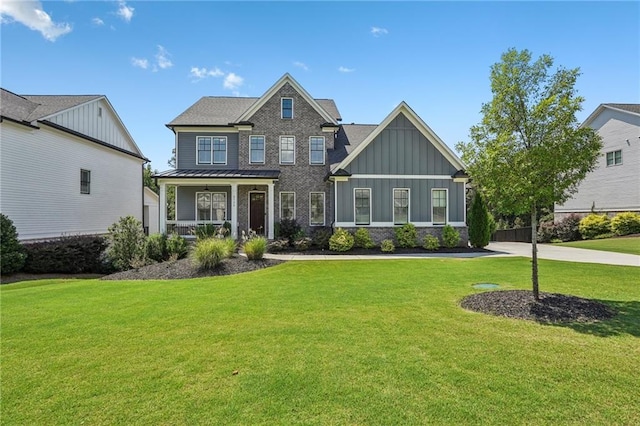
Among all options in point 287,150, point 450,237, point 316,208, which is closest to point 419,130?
point 450,237

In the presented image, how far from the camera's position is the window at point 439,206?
18047 millimetres

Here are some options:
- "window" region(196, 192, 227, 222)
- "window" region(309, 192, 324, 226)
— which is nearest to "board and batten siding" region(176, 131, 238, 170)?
"window" region(196, 192, 227, 222)

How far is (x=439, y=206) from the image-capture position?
18.1 metres

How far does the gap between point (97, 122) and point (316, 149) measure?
13.3 metres

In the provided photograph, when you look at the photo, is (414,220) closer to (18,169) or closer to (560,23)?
(560,23)

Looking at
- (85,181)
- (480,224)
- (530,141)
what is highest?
(85,181)

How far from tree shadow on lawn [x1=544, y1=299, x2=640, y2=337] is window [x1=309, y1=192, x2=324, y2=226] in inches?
585

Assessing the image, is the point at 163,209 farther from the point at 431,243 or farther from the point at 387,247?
the point at 431,243

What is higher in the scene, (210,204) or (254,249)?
(210,204)

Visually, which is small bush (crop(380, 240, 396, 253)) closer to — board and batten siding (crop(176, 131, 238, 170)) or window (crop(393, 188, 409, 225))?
window (crop(393, 188, 409, 225))

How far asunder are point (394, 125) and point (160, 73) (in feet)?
37.3

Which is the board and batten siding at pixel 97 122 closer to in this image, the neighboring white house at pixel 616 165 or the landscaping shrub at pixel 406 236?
the landscaping shrub at pixel 406 236

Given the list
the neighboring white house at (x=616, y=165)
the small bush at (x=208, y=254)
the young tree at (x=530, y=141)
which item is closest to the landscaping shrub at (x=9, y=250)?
the small bush at (x=208, y=254)

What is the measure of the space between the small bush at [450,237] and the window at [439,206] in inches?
26.0
